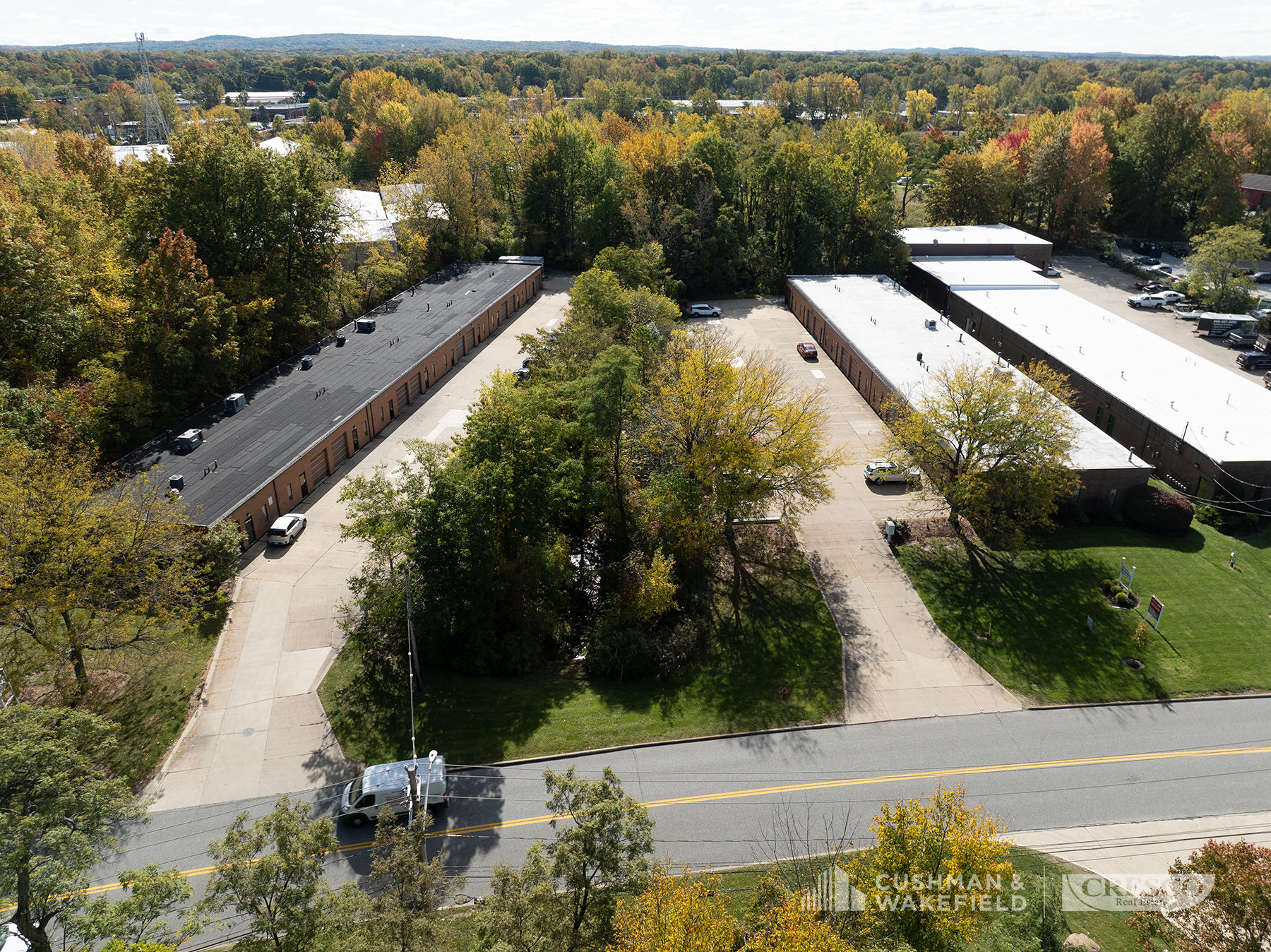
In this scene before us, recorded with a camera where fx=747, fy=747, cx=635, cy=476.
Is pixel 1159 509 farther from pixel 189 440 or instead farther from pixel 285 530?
pixel 189 440

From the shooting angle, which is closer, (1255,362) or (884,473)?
(884,473)

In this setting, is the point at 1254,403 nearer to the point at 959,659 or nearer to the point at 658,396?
the point at 959,659

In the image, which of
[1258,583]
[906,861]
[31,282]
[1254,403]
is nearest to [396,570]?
[906,861]

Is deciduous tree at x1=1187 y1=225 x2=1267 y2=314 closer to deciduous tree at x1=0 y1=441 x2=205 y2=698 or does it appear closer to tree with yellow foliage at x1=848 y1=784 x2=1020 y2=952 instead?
tree with yellow foliage at x1=848 y1=784 x2=1020 y2=952

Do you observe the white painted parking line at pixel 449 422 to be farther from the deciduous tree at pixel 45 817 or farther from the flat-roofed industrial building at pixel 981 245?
the flat-roofed industrial building at pixel 981 245

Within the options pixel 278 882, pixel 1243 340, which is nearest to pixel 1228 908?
pixel 278 882

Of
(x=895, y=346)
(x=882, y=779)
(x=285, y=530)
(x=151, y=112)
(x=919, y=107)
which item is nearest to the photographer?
(x=882, y=779)

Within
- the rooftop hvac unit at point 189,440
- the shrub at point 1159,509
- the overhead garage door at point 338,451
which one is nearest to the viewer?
the shrub at point 1159,509
